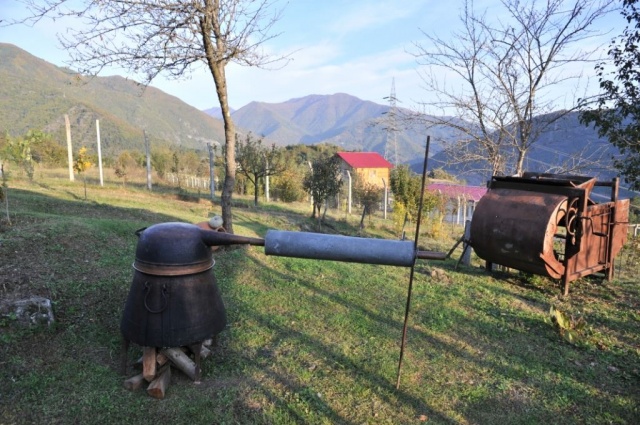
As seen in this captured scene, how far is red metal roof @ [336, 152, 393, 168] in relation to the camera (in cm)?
4216

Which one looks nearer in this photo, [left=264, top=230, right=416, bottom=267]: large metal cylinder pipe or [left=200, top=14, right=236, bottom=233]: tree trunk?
[left=264, top=230, right=416, bottom=267]: large metal cylinder pipe

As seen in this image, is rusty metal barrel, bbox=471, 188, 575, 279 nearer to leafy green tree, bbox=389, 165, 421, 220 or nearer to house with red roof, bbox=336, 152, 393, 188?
leafy green tree, bbox=389, 165, 421, 220

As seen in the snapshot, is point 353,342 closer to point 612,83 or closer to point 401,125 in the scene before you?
point 401,125

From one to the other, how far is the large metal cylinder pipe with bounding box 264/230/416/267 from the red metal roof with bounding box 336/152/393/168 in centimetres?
3841

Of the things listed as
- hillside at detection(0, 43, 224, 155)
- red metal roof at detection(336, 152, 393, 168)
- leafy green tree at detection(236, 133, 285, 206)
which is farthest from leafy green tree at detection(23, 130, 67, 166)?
red metal roof at detection(336, 152, 393, 168)

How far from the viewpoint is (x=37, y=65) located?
357ft

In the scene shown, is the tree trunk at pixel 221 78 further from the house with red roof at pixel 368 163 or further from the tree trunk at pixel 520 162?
the house with red roof at pixel 368 163

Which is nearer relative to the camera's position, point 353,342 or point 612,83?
point 353,342

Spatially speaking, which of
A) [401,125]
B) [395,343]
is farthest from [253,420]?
[401,125]

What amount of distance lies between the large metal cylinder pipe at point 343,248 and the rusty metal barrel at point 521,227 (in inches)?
155

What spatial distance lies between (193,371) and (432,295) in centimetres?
382

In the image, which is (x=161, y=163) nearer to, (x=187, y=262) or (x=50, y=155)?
(x=50, y=155)

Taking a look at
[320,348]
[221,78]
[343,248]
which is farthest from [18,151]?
[343,248]

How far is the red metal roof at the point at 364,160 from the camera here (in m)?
42.2
